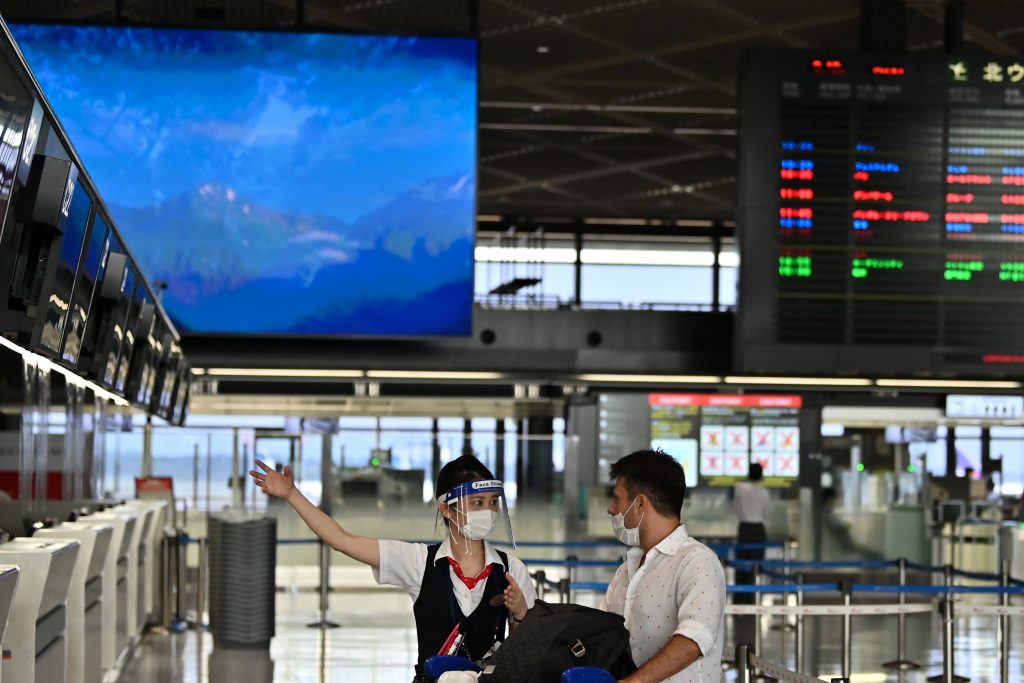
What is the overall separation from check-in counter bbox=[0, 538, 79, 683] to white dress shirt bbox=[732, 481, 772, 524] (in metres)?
8.17

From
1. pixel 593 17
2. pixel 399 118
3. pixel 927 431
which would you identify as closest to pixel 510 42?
pixel 593 17

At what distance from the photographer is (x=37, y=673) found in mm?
6078

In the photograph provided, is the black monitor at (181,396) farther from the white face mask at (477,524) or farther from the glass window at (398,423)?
the white face mask at (477,524)

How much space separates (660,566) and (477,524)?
1.65 ft

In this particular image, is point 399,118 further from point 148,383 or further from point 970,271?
point 970,271

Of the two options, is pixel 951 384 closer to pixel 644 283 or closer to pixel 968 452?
pixel 644 283

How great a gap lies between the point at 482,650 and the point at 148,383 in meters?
8.16

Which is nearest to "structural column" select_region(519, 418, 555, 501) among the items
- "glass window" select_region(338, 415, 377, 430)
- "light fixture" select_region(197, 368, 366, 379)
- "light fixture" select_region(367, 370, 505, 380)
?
"light fixture" select_region(367, 370, 505, 380)

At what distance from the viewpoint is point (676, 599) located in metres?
3.89

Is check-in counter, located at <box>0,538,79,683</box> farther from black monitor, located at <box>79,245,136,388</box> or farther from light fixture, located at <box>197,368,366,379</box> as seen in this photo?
light fixture, located at <box>197,368,366,379</box>

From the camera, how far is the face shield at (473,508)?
4.03 meters

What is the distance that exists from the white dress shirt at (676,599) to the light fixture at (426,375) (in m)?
11.6

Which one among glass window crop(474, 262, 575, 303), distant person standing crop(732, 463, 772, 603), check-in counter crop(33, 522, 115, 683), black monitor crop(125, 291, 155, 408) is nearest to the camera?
check-in counter crop(33, 522, 115, 683)

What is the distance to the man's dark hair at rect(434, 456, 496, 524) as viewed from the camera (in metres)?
4.09
